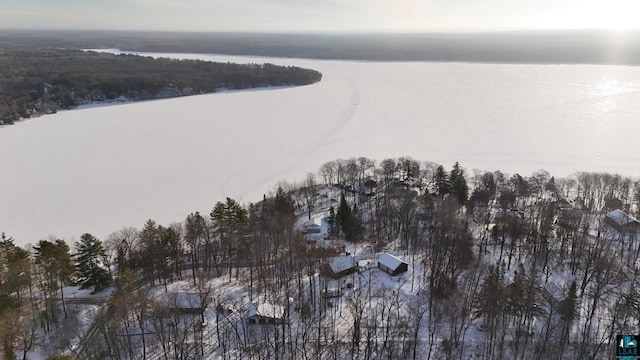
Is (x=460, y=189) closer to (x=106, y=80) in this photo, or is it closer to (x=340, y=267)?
(x=340, y=267)

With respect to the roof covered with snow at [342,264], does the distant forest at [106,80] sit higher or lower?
higher

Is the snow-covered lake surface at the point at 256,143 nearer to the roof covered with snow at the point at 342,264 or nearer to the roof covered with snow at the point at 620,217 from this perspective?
the roof covered with snow at the point at 620,217

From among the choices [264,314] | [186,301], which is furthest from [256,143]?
[264,314]

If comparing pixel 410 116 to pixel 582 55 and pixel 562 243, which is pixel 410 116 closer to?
pixel 562 243

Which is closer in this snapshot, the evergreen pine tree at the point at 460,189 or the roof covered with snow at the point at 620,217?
the roof covered with snow at the point at 620,217

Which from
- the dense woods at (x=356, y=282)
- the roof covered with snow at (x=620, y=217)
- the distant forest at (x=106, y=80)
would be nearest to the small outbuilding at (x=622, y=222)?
the roof covered with snow at (x=620, y=217)

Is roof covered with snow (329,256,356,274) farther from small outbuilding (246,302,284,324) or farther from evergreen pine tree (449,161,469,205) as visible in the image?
evergreen pine tree (449,161,469,205)

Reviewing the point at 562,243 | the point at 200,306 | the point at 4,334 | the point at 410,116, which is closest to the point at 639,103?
the point at 410,116
